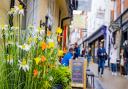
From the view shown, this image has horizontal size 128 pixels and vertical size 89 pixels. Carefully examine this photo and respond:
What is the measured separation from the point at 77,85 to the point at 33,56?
21.1 feet

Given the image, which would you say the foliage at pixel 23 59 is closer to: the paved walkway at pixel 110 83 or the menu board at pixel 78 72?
the menu board at pixel 78 72

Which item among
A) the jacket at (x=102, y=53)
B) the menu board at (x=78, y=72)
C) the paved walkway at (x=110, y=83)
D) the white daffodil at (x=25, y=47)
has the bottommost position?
the paved walkway at (x=110, y=83)

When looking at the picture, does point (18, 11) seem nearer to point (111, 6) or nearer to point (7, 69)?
point (7, 69)

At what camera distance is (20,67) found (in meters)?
4.05

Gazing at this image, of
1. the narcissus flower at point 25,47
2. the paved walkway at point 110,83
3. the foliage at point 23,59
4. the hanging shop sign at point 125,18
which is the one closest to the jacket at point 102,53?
the paved walkway at point 110,83

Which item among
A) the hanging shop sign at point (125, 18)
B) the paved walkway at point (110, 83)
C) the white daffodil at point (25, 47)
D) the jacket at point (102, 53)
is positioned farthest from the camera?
the hanging shop sign at point (125, 18)

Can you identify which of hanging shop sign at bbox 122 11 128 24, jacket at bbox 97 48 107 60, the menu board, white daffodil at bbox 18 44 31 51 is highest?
hanging shop sign at bbox 122 11 128 24

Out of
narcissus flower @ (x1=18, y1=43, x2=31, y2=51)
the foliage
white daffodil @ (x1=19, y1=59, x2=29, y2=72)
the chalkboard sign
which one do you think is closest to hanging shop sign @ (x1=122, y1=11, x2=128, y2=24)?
the chalkboard sign

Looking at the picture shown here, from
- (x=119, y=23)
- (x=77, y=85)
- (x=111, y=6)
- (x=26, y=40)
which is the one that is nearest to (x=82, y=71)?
(x=77, y=85)

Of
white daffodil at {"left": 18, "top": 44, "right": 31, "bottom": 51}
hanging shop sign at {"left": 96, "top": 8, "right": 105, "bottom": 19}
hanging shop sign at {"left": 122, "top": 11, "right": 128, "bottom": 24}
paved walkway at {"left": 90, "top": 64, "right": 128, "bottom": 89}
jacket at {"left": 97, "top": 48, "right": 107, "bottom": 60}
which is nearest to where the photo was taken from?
white daffodil at {"left": 18, "top": 44, "right": 31, "bottom": 51}

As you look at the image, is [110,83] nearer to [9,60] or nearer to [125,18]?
[125,18]

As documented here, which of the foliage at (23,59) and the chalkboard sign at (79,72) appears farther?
the chalkboard sign at (79,72)

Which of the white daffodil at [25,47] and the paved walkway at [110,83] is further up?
the white daffodil at [25,47]

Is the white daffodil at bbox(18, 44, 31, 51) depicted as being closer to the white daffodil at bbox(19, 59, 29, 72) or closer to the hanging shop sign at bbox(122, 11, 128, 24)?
the white daffodil at bbox(19, 59, 29, 72)
